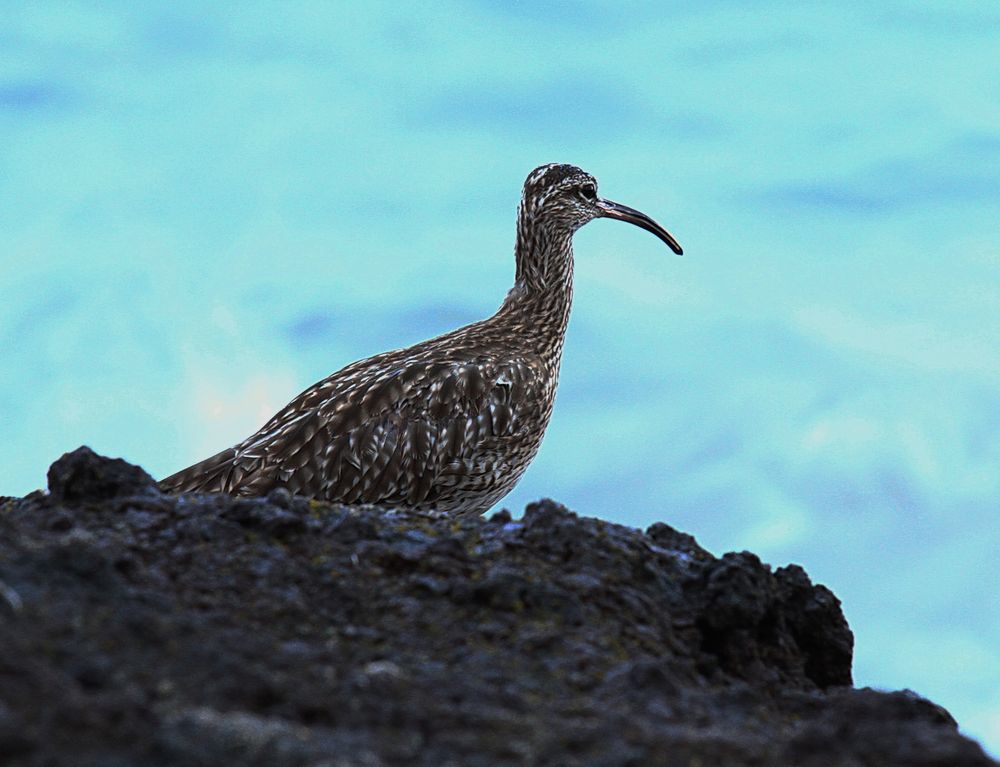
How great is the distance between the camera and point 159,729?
4.15 meters

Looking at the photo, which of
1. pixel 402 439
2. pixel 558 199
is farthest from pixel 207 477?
pixel 558 199

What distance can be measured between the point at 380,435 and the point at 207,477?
4.37ft

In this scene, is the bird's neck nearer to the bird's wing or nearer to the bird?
the bird

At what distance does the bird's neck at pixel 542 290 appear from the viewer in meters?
12.8

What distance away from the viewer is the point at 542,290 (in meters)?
13.2

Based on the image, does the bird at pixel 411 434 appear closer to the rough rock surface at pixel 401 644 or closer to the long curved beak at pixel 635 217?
the long curved beak at pixel 635 217

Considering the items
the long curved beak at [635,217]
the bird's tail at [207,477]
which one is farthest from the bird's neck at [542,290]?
the bird's tail at [207,477]

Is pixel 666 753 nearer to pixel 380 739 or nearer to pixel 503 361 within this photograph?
pixel 380 739

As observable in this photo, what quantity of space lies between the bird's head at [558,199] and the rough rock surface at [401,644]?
6.47m

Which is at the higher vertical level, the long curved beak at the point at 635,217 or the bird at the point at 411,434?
the long curved beak at the point at 635,217

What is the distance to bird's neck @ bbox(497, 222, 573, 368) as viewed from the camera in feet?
42.1

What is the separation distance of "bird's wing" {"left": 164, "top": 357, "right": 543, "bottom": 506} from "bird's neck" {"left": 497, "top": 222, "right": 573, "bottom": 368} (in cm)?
138

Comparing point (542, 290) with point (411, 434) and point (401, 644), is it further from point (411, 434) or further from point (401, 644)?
point (401, 644)

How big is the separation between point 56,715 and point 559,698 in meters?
1.79
